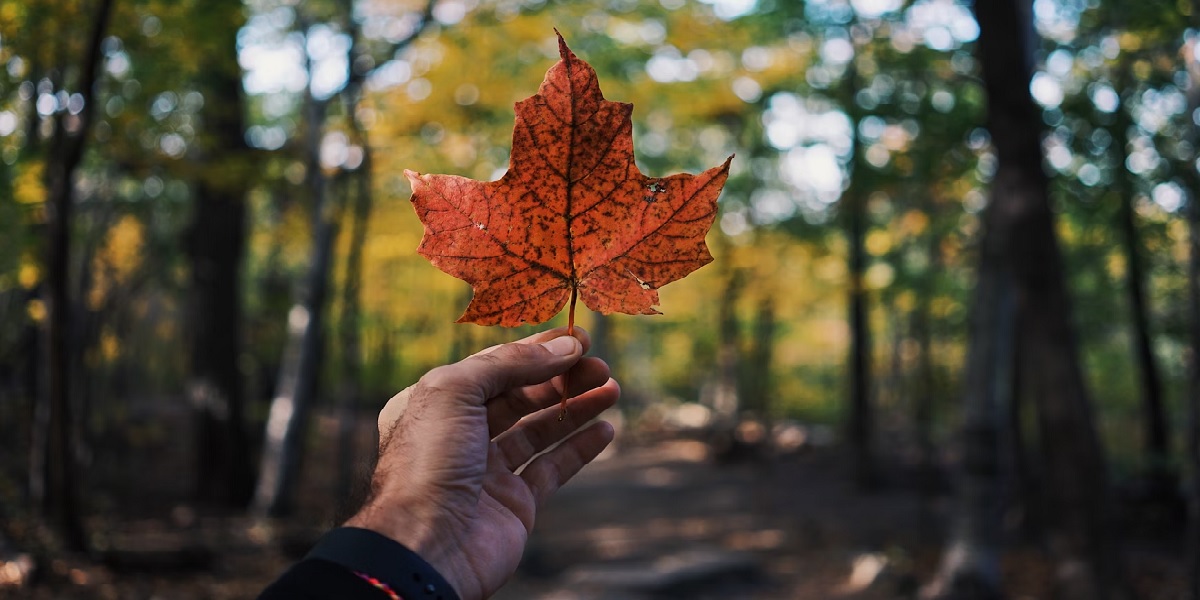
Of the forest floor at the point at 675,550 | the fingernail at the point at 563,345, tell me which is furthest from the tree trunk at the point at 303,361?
the fingernail at the point at 563,345

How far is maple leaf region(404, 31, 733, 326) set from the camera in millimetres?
1285

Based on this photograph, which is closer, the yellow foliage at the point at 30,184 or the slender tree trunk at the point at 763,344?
the yellow foliage at the point at 30,184

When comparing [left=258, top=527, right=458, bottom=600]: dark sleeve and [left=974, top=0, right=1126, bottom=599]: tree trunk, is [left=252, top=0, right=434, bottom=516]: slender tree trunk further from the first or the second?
[left=258, top=527, right=458, bottom=600]: dark sleeve

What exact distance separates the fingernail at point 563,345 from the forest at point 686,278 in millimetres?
355

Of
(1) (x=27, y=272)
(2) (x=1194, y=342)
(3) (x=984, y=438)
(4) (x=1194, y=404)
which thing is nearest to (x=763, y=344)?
(3) (x=984, y=438)

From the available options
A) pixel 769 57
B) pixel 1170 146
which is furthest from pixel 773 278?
pixel 1170 146

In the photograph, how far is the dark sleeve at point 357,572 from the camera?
117 cm

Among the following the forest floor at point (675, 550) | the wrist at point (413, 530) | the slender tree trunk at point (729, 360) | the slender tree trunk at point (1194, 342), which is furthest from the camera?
the slender tree trunk at point (729, 360)

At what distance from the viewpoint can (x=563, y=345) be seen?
1447 millimetres

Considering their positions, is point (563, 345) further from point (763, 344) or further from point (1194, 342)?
point (763, 344)

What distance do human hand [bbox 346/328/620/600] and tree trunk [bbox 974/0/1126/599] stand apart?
16.3 ft

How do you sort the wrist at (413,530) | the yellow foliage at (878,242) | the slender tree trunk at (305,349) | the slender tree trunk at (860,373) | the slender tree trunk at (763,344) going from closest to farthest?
the wrist at (413,530)
the slender tree trunk at (305,349)
the yellow foliage at (878,242)
the slender tree trunk at (860,373)
the slender tree trunk at (763,344)

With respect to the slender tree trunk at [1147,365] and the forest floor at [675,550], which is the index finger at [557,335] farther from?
the slender tree trunk at [1147,365]

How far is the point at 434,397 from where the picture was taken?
1.37 m
